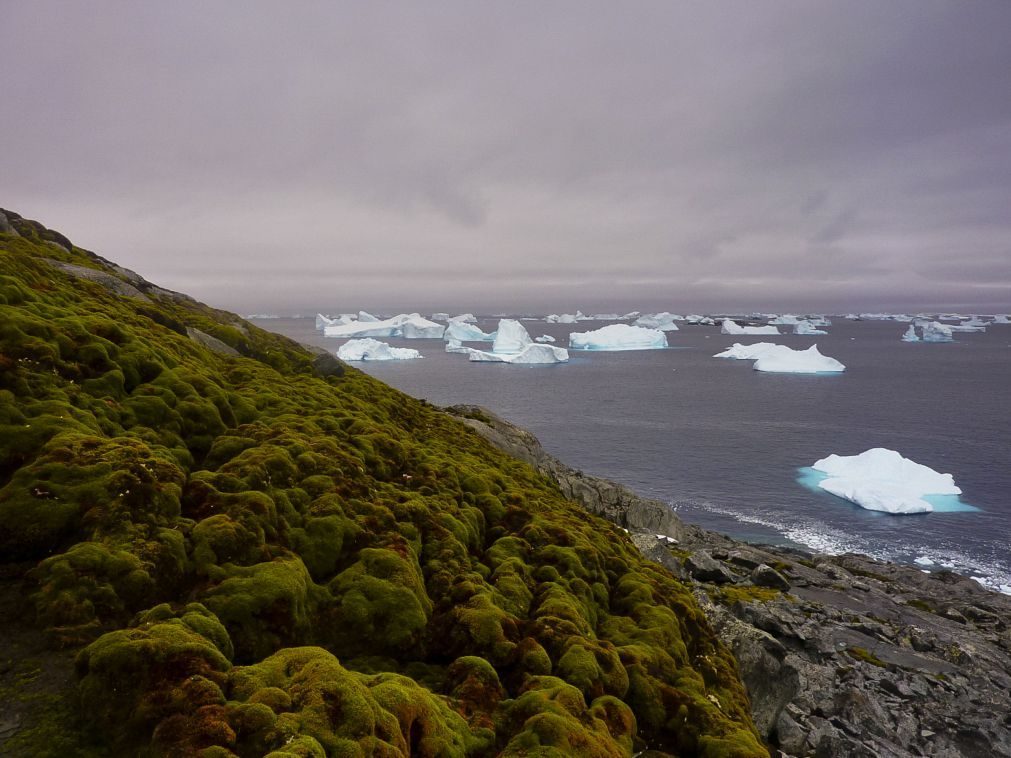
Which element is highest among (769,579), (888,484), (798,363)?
(798,363)

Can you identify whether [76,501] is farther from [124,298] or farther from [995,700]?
[995,700]

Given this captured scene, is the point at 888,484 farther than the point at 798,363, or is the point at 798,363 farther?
the point at 798,363

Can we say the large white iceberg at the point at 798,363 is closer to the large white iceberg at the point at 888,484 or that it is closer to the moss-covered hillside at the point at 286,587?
the large white iceberg at the point at 888,484

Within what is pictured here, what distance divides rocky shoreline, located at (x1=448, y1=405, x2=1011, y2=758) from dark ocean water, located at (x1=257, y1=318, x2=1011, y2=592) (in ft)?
36.6

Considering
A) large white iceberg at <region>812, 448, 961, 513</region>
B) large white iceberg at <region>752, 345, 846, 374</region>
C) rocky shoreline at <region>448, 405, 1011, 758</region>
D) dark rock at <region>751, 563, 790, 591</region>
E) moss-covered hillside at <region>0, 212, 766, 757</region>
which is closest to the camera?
moss-covered hillside at <region>0, 212, 766, 757</region>

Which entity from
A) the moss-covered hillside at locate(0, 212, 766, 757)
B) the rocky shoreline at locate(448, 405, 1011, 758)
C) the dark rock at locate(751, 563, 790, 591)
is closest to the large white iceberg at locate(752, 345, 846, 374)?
the rocky shoreline at locate(448, 405, 1011, 758)

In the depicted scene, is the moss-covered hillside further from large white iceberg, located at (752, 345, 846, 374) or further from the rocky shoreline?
large white iceberg, located at (752, 345, 846, 374)

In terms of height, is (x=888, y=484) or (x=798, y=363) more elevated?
(x=798, y=363)

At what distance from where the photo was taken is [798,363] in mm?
181125

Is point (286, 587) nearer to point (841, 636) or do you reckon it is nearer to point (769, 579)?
point (841, 636)

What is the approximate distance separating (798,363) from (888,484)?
127319mm

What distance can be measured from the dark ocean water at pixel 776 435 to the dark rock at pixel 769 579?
20327mm

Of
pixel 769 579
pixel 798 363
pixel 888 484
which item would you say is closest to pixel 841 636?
pixel 769 579

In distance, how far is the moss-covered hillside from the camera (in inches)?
331
